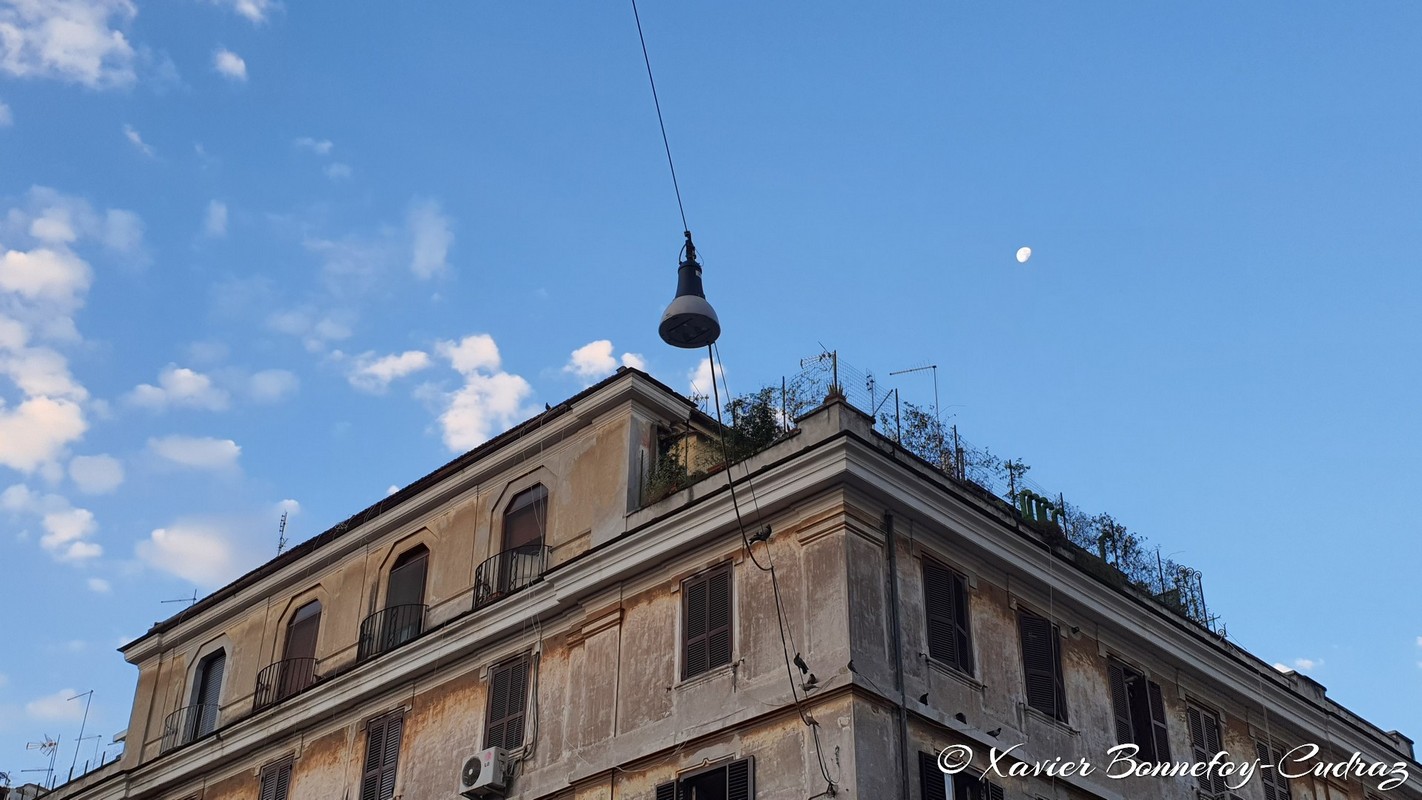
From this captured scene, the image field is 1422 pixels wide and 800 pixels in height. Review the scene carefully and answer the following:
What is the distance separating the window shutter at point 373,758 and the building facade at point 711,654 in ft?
0.21

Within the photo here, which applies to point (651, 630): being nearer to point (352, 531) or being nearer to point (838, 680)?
point (838, 680)

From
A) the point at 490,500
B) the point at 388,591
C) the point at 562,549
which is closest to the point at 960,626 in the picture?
the point at 562,549

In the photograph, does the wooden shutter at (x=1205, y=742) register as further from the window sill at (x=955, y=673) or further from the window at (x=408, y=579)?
the window at (x=408, y=579)

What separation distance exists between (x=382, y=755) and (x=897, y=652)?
31.9 ft

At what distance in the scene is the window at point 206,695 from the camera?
30.3 m

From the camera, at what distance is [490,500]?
26469 millimetres

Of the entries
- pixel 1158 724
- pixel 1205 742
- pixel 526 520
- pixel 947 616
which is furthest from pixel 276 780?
pixel 1205 742

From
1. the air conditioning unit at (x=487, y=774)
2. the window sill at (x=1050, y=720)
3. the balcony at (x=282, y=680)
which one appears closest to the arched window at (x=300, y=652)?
the balcony at (x=282, y=680)

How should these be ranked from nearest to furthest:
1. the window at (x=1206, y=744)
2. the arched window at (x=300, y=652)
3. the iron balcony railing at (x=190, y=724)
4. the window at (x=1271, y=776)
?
the window at (x=1206, y=744) → the window at (x=1271, y=776) → the arched window at (x=300, y=652) → the iron balcony railing at (x=190, y=724)

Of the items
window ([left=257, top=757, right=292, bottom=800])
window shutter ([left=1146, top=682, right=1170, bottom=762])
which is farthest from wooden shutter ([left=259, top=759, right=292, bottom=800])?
window shutter ([left=1146, top=682, right=1170, bottom=762])

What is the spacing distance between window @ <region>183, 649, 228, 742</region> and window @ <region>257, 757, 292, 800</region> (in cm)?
256

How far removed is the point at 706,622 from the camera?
21.7 m

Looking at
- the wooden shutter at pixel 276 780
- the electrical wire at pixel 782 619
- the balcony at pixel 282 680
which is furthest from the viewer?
the balcony at pixel 282 680

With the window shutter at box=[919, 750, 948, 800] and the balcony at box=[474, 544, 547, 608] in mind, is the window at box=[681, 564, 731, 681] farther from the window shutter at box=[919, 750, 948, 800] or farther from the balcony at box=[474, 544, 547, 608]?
the balcony at box=[474, 544, 547, 608]
